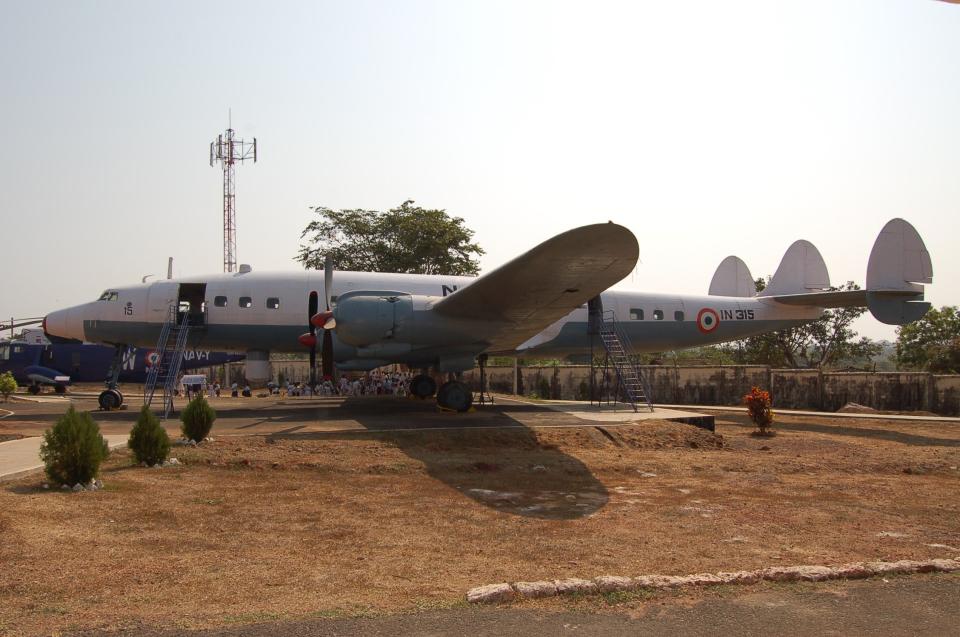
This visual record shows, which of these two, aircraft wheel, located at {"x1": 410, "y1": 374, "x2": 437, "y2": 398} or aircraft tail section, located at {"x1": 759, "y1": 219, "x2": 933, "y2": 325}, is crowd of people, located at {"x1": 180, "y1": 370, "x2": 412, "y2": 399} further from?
aircraft tail section, located at {"x1": 759, "y1": 219, "x2": 933, "y2": 325}

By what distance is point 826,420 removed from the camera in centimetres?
2356

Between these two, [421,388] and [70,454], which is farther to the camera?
[421,388]

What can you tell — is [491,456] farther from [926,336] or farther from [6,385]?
[926,336]

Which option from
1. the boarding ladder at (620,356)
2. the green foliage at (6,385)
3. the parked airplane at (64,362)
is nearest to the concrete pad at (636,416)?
the boarding ladder at (620,356)

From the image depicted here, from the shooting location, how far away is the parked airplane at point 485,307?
14.7 meters

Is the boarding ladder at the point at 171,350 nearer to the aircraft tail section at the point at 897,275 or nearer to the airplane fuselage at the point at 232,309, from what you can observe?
the airplane fuselage at the point at 232,309

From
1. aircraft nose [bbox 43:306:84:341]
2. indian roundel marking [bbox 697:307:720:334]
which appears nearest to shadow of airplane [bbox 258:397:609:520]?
aircraft nose [bbox 43:306:84:341]

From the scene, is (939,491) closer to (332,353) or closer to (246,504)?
(246,504)

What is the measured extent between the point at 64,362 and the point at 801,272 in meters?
→ 36.8

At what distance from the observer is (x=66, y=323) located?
69.4 feet

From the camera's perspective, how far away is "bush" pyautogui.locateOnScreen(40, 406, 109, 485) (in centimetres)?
877

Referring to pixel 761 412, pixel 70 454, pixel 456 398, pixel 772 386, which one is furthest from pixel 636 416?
pixel 772 386

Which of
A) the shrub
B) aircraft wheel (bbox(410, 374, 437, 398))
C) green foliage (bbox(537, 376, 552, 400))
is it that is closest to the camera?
the shrub

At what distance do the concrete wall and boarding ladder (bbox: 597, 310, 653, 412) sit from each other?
903 centimetres
